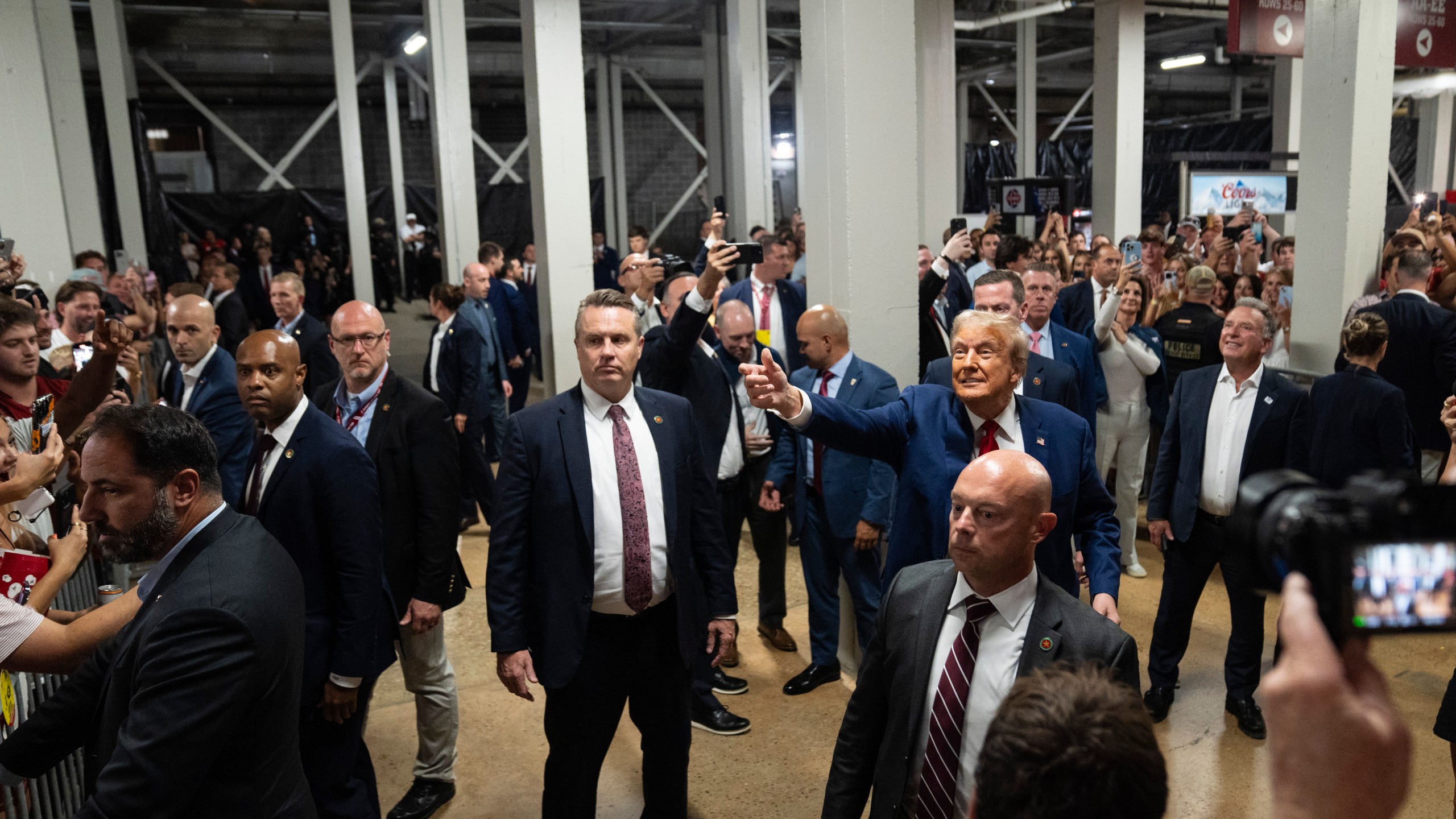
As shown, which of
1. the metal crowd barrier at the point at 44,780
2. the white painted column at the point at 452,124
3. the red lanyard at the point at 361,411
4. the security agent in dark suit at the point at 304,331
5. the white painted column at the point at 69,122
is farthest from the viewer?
the white painted column at the point at 452,124

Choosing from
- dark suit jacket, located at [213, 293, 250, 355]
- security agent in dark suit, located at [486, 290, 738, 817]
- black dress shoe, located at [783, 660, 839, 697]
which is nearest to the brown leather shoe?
black dress shoe, located at [783, 660, 839, 697]

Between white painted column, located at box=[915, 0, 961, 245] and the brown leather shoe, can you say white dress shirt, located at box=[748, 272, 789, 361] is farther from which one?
white painted column, located at box=[915, 0, 961, 245]

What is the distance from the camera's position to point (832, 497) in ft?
14.1

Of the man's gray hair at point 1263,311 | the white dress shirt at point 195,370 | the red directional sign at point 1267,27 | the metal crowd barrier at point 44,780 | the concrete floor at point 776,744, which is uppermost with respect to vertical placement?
the red directional sign at point 1267,27

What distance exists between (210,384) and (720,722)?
288cm

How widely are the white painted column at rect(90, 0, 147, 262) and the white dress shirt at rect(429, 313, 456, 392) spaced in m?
5.97

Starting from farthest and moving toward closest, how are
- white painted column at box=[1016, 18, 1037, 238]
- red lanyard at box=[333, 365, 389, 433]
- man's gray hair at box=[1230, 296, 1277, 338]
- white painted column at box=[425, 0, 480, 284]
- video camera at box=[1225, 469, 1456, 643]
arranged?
white painted column at box=[1016, 18, 1037, 238] → white painted column at box=[425, 0, 480, 284] → man's gray hair at box=[1230, 296, 1277, 338] → red lanyard at box=[333, 365, 389, 433] → video camera at box=[1225, 469, 1456, 643]

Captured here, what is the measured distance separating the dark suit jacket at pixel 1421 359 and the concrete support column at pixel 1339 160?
1.02 feet

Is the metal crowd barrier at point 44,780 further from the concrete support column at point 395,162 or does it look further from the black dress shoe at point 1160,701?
the concrete support column at point 395,162

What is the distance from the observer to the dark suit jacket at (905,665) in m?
2.05

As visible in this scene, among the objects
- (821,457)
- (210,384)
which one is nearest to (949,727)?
(821,457)

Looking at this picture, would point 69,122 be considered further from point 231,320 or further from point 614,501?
point 614,501

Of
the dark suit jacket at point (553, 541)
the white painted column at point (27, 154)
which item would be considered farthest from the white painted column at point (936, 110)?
the dark suit jacket at point (553, 541)

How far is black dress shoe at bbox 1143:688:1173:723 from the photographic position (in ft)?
13.8
